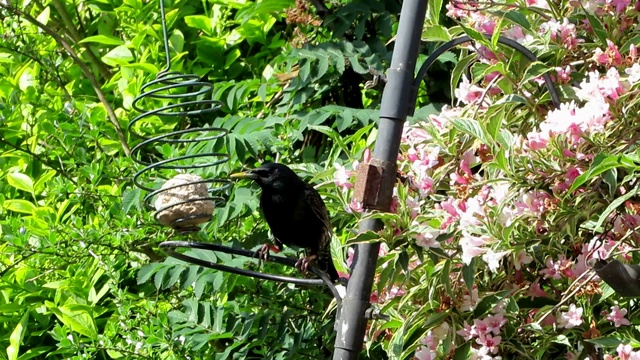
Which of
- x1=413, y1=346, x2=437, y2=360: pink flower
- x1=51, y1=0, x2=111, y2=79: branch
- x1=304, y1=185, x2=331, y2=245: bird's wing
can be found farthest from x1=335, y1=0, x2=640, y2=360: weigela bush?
x1=51, y1=0, x2=111, y2=79: branch

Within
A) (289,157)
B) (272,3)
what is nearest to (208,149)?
(289,157)

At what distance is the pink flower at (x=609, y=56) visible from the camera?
1.98 meters

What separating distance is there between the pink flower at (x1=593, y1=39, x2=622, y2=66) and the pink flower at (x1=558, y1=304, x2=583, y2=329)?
49 cm

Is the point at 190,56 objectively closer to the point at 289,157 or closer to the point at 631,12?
the point at 289,157

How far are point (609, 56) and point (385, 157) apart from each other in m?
0.51

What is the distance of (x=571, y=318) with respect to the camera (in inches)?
77.5

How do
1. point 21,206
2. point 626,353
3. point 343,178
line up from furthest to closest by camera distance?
1. point 21,206
2. point 343,178
3. point 626,353

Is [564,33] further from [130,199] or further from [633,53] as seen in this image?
[130,199]

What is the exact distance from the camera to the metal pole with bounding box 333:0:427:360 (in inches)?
72.8

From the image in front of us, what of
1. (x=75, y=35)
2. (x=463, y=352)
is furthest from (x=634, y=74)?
(x=75, y=35)

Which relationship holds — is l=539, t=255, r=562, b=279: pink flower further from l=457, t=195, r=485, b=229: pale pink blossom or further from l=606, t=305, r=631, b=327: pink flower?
l=457, t=195, r=485, b=229: pale pink blossom

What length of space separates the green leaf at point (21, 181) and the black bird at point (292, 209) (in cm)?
110

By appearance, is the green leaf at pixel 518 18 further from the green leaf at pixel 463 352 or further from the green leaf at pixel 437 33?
the green leaf at pixel 463 352

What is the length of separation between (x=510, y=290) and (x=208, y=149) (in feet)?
4.54
